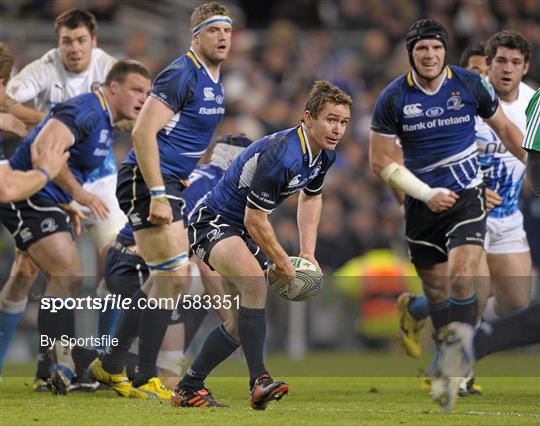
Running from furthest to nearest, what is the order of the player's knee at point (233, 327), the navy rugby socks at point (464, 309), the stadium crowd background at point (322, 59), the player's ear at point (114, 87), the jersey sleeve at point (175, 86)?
the stadium crowd background at point (322, 59) < the player's ear at point (114, 87) < the navy rugby socks at point (464, 309) < the jersey sleeve at point (175, 86) < the player's knee at point (233, 327)

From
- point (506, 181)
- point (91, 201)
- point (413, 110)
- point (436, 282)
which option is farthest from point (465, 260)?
point (91, 201)

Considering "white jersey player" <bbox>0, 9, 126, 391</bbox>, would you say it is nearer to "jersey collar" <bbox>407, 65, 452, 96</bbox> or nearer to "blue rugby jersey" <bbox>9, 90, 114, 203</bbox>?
"blue rugby jersey" <bbox>9, 90, 114, 203</bbox>

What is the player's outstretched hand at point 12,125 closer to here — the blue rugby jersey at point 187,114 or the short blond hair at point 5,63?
the short blond hair at point 5,63

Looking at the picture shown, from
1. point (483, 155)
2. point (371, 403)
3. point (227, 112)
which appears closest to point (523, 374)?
point (483, 155)

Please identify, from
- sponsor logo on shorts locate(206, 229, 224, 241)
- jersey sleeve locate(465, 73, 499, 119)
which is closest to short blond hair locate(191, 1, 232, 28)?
sponsor logo on shorts locate(206, 229, 224, 241)

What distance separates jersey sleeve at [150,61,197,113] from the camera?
30.2 ft

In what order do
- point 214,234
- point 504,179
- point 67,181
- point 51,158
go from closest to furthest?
point 214,234 → point 51,158 → point 67,181 → point 504,179

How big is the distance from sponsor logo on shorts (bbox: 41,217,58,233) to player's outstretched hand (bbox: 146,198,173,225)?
52.6 inches

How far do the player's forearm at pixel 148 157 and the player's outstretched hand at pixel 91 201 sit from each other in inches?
51.1

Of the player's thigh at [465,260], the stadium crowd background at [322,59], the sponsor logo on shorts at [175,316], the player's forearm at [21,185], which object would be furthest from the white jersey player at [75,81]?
the stadium crowd background at [322,59]

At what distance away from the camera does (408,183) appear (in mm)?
9977

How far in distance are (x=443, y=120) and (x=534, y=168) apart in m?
1.81

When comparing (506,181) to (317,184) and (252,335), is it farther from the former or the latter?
(252,335)

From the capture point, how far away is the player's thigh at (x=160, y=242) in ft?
30.5
